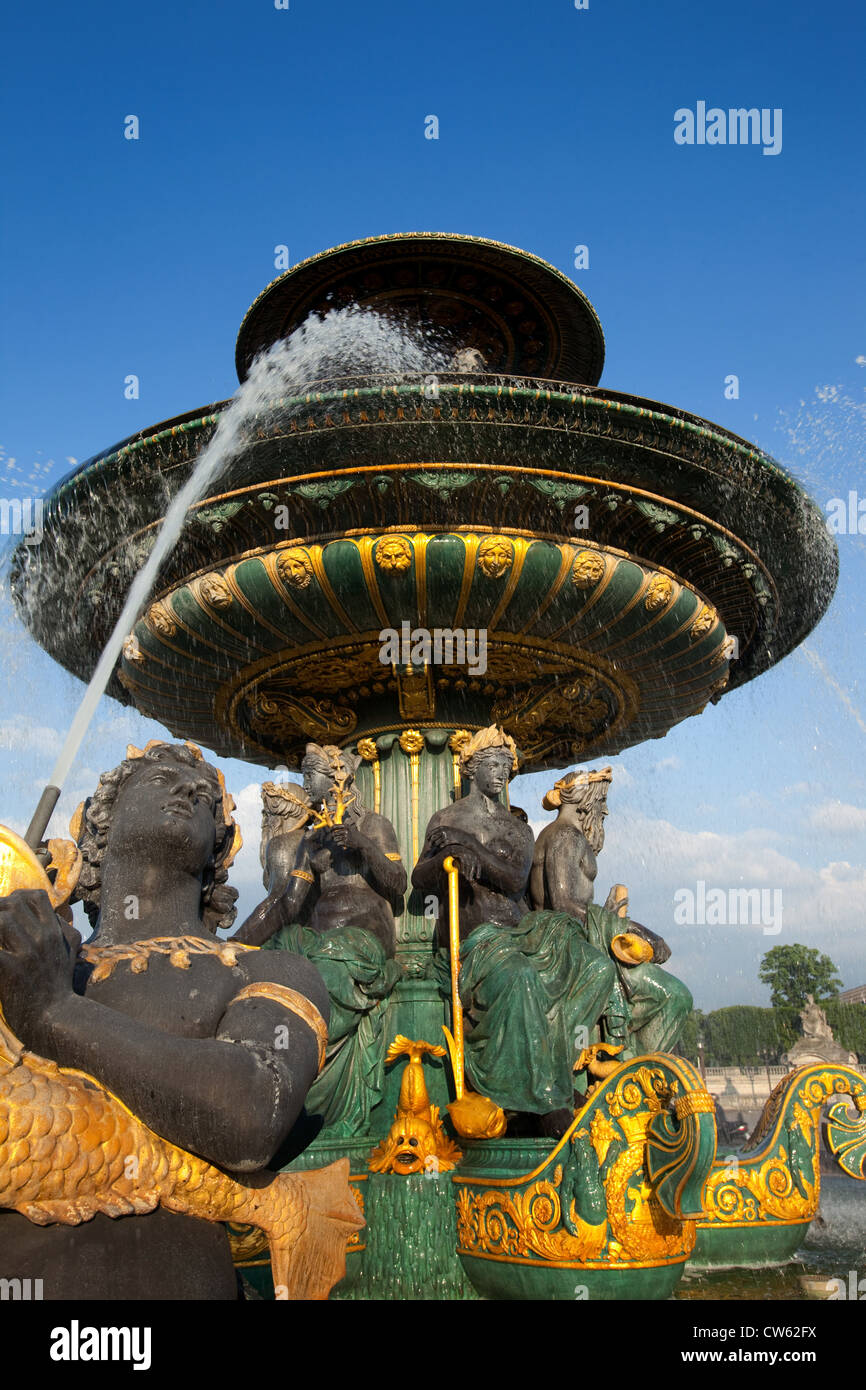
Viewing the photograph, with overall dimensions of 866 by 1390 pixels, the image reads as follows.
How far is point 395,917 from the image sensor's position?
675 cm

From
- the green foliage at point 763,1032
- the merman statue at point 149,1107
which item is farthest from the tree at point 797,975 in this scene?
the merman statue at point 149,1107

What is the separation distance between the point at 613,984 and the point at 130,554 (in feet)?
12.4

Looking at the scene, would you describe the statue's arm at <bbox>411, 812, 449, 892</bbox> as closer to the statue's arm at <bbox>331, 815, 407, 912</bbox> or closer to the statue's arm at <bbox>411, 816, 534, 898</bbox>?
the statue's arm at <bbox>411, 816, 534, 898</bbox>

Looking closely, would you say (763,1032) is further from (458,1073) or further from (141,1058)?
(141,1058)

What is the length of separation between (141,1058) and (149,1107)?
4.1 inches

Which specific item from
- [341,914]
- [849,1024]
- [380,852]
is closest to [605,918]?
[380,852]

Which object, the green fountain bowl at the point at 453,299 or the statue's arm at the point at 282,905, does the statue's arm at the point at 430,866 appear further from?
the green fountain bowl at the point at 453,299

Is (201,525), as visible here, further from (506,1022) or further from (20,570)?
(506,1022)

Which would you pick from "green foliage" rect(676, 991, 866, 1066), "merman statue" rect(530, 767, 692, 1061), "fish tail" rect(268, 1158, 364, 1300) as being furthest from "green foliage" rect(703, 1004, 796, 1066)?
"fish tail" rect(268, 1158, 364, 1300)

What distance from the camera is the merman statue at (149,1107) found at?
7.23 ft

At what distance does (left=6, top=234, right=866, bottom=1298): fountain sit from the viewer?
16.4ft

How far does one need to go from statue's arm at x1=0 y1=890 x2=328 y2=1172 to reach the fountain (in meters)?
2.66

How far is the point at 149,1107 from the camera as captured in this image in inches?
90.0
